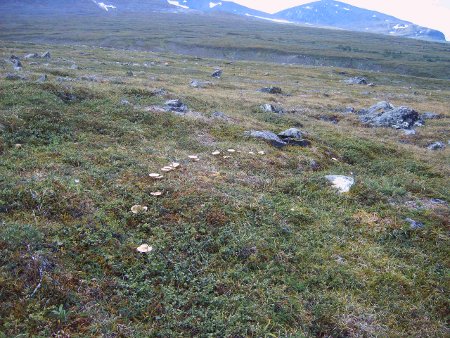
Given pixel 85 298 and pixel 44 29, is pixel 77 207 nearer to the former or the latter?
pixel 85 298

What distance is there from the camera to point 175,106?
24.8m

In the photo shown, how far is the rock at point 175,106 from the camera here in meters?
23.9

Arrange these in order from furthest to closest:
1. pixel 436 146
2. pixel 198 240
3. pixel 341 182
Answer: pixel 436 146 < pixel 341 182 < pixel 198 240

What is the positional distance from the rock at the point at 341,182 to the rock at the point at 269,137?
489cm

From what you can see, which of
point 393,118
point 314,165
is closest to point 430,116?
point 393,118

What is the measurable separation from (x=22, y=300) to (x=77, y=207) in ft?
11.8

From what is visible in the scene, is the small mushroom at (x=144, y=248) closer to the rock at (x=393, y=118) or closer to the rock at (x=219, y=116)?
the rock at (x=219, y=116)

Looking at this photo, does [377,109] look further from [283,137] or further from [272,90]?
[283,137]

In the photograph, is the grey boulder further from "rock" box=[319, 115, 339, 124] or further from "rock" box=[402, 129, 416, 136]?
"rock" box=[402, 129, 416, 136]

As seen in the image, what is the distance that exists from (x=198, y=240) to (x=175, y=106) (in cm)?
1604

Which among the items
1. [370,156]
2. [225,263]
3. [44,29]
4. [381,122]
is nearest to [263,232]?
[225,263]

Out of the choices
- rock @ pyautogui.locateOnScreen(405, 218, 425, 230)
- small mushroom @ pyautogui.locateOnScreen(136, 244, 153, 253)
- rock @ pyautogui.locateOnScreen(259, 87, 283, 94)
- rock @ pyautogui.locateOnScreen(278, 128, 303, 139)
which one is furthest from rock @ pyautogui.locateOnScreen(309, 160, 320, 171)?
rock @ pyautogui.locateOnScreen(259, 87, 283, 94)

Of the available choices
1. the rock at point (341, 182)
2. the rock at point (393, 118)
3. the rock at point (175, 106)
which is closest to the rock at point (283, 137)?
the rock at point (341, 182)

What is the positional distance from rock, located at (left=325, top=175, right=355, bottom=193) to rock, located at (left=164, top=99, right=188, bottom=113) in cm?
1219
